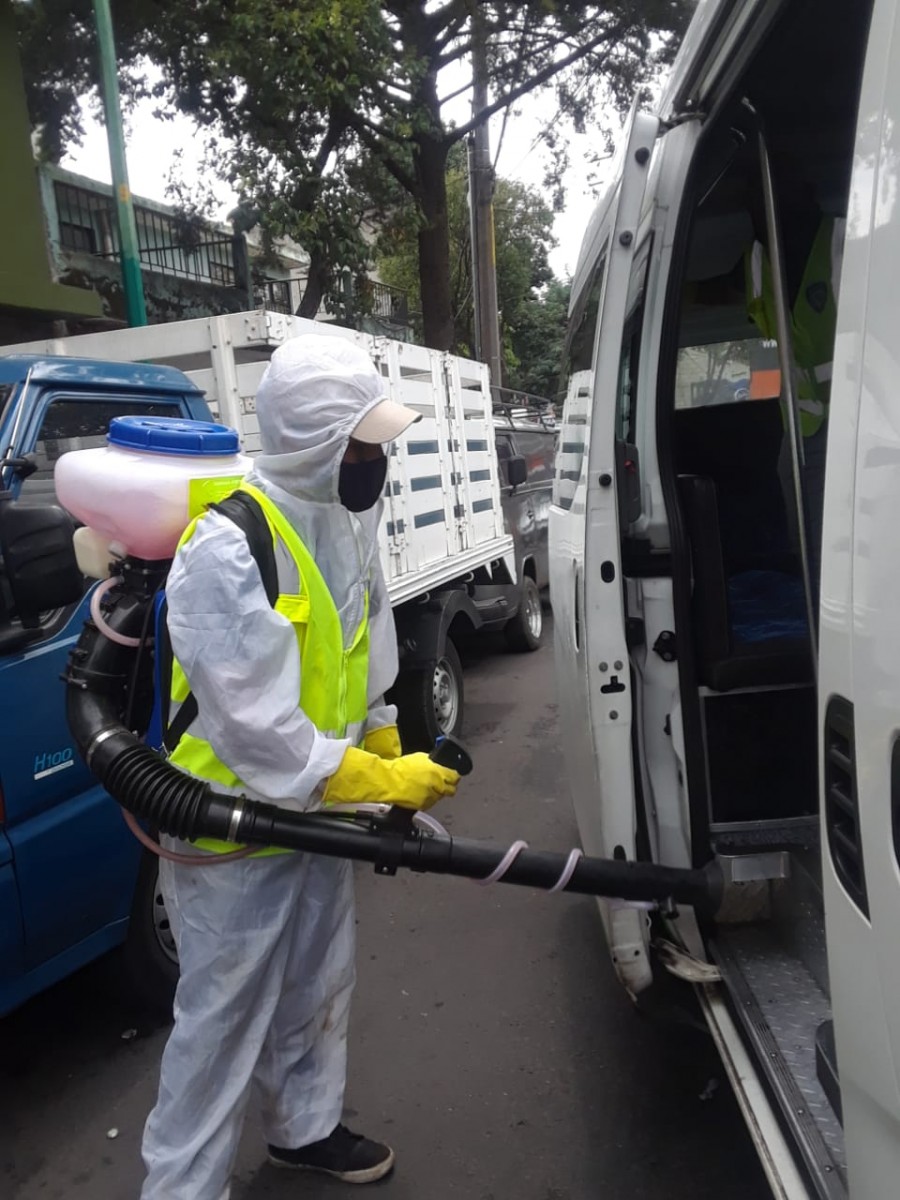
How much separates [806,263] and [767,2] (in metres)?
1.61

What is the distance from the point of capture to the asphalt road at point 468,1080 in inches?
102

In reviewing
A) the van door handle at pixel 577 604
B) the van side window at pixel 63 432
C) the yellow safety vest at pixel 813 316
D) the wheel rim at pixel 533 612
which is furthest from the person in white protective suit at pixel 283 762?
the wheel rim at pixel 533 612

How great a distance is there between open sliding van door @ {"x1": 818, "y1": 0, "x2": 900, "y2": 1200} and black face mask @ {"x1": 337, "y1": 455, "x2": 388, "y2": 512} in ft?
4.07

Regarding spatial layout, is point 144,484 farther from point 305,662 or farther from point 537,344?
point 537,344

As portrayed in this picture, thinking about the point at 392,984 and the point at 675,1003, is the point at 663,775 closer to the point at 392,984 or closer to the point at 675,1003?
the point at 675,1003

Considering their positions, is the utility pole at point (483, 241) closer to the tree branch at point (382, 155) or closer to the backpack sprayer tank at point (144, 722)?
the tree branch at point (382, 155)

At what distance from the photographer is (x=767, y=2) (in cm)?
179

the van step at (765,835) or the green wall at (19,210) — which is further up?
the green wall at (19,210)

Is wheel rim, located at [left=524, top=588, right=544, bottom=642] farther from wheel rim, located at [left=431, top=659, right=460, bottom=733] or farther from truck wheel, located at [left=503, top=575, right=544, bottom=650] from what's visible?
wheel rim, located at [left=431, top=659, right=460, bottom=733]

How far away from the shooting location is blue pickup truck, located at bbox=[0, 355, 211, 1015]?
2592 mm

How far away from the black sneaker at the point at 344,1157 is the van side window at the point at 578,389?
1.91 metres

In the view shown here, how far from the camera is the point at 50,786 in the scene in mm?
2775

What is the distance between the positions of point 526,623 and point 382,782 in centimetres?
654

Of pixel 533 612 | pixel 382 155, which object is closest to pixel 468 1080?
pixel 533 612
